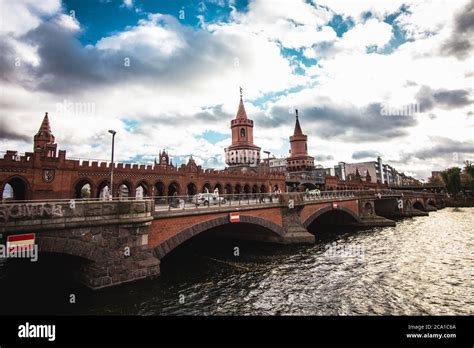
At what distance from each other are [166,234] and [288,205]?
591 inches

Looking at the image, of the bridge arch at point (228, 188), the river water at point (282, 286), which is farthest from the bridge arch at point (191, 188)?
the river water at point (282, 286)

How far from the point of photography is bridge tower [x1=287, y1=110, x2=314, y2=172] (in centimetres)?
8294

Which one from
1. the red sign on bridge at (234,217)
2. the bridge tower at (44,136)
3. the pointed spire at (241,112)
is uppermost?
the pointed spire at (241,112)

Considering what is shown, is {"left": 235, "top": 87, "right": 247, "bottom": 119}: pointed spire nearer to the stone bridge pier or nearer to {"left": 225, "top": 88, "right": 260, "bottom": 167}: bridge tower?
{"left": 225, "top": 88, "right": 260, "bottom": 167}: bridge tower

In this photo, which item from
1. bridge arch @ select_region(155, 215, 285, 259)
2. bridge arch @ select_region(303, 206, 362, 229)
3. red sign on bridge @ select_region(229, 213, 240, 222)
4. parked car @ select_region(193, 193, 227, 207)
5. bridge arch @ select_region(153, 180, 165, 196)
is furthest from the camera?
bridge arch @ select_region(153, 180, 165, 196)

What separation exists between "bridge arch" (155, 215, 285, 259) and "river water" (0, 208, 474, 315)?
197cm

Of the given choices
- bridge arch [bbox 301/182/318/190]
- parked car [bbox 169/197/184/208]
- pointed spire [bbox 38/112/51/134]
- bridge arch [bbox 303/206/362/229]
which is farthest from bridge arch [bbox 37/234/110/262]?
bridge arch [bbox 301/182/318/190]

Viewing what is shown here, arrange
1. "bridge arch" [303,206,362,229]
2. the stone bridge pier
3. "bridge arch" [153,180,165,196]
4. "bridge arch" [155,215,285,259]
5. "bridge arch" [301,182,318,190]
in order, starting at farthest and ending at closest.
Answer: "bridge arch" [301,182,318,190]
"bridge arch" [153,180,165,196]
"bridge arch" [303,206,362,229]
"bridge arch" [155,215,285,259]
the stone bridge pier

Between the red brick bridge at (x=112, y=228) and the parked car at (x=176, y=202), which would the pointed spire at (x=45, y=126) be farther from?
the parked car at (x=176, y=202)

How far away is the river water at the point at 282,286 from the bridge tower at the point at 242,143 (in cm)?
5045

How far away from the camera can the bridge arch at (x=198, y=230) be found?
16.1 m

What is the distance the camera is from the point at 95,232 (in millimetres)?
12992

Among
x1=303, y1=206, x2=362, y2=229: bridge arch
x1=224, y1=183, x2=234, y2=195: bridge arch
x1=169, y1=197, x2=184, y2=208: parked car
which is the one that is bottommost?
x1=303, y1=206, x2=362, y2=229: bridge arch

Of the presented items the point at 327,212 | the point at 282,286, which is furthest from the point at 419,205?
the point at 282,286
